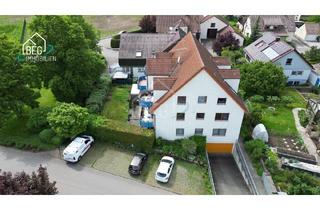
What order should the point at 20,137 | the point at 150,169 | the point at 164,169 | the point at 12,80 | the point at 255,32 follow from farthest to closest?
1. the point at 255,32
2. the point at 20,137
3. the point at 12,80
4. the point at 150,169
5. the point at 164,169

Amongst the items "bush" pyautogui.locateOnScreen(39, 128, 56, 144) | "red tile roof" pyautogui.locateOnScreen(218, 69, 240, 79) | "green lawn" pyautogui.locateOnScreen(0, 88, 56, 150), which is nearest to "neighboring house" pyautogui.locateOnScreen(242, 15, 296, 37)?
"red tile roof" pyautogui.locateOnScreen(218, 69, 240, 79)

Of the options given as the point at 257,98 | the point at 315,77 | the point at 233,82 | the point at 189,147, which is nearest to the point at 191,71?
the point at 233,82

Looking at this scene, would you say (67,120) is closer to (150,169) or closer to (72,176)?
(72,176)

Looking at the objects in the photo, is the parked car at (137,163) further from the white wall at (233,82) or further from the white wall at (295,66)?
the white wall at (295,66)

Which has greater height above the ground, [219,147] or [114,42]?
[114,42]

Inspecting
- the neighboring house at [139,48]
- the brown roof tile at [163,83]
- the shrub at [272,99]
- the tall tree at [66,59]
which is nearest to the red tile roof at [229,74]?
the brown roof tile at [163,83]
